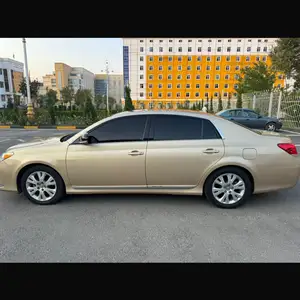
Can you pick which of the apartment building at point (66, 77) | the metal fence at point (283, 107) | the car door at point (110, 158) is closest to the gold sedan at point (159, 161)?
the car door at point (110, 158)

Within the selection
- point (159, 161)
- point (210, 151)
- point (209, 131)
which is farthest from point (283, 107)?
point (159, 161)

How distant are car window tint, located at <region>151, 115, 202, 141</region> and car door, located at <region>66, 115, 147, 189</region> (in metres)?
0.21

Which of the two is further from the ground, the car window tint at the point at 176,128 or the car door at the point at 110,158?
the car window tint at the point at 176,128

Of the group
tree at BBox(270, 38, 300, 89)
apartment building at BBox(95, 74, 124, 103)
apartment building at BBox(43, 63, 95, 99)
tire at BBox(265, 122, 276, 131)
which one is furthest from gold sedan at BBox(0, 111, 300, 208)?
apartment building at BBox(43, 63, 95, 99)

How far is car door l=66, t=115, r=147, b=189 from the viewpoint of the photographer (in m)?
3.24

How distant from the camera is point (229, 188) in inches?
130

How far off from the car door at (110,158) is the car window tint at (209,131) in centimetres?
95

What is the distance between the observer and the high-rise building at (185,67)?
6669cm

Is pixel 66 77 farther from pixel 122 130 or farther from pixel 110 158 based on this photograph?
pixel 110 158

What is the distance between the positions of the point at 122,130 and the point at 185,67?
2831 inches

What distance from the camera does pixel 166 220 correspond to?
3.01 metres

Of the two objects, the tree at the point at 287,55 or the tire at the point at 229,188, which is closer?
the tire at the point at 229,188

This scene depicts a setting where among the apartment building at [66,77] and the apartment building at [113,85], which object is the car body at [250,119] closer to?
the apartment building at [113,85]
